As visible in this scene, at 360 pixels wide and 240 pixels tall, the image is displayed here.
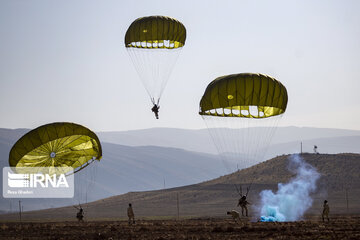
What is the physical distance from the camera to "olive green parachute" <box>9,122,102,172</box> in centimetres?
3981

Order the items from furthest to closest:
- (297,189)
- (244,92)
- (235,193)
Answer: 1. (235,193)
2. (297,189)
3. (244,92)

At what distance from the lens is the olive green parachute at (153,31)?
46.0m

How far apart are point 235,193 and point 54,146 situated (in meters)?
54.3

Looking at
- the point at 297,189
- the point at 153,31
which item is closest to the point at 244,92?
the point at 153,31

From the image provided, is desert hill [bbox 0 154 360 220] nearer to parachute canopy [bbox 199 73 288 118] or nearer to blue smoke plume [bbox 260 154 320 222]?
blue smoke plume [bbox 260 154 320 222]

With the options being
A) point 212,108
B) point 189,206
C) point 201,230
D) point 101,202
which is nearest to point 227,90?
point 212,108

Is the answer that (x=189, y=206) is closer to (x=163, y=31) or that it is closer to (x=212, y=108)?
(x=163, y=31)

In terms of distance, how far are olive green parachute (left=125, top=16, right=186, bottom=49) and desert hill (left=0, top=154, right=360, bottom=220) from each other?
3331cm

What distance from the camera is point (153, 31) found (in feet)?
151

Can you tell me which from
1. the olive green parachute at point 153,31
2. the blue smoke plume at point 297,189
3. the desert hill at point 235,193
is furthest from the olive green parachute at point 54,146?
the desert hill at point 235,193

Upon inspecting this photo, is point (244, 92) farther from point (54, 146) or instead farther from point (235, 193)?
point (235, 193)

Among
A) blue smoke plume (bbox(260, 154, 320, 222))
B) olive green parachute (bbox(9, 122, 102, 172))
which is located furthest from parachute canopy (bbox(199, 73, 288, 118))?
blue smoke plume (bbox(260, 154, 320, 222))

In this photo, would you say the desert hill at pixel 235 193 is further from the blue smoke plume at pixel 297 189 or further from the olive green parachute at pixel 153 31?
the olive green parachute at pixel 153 31

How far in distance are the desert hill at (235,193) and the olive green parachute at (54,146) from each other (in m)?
34.6
